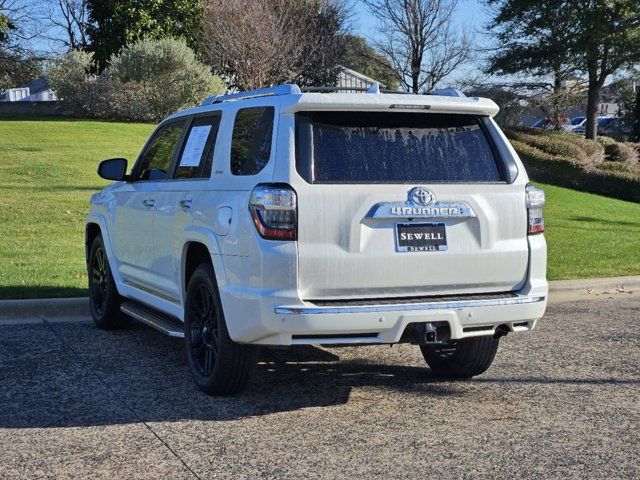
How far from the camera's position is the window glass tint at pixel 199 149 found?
639 centimetres

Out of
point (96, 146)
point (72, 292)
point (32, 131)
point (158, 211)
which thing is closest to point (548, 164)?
point (96, 146)

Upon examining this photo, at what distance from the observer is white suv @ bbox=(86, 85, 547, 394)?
17.6ft

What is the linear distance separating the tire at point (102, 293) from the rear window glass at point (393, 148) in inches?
125

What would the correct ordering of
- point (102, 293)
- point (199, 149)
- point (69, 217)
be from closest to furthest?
1. point (199, 149)
2. point (102, 293)
3. point (69, 217)

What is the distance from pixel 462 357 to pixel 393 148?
5.46ft

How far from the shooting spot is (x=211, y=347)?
602 centimetres

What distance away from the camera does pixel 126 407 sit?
19.0 ft

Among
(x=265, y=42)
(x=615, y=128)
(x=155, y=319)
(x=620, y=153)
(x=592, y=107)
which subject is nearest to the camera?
(x=155, y=319)

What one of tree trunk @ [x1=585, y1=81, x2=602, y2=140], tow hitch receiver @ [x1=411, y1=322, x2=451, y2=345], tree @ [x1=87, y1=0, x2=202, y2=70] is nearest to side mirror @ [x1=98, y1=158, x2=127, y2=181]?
tow hitch receiver @ [x1=411, y1=322, x2=451, y2=345]

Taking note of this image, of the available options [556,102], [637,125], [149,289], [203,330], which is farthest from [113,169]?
[637,125]

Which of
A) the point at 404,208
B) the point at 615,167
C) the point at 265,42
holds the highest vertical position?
the point at 265,42

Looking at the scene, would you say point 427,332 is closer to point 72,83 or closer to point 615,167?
point 615,167

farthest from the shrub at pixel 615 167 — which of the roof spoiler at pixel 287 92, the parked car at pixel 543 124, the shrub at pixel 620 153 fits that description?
the roof spoiler at pixel 287 92

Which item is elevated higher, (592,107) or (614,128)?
(592,107)
